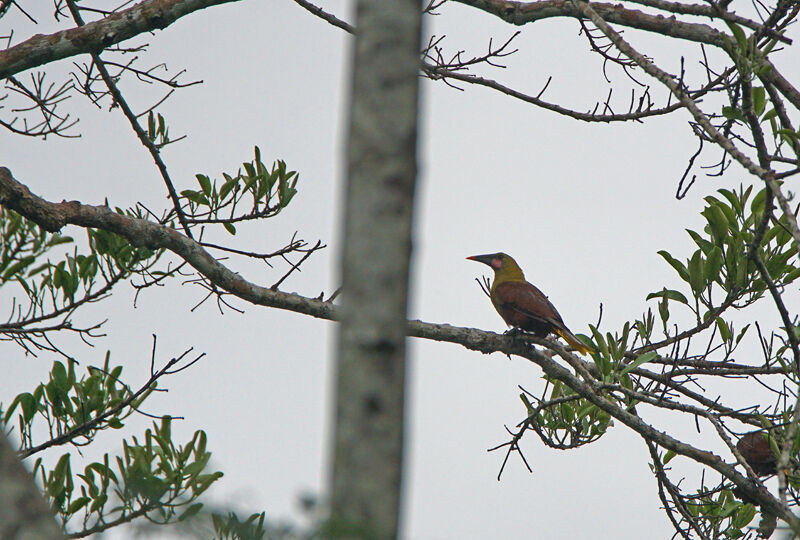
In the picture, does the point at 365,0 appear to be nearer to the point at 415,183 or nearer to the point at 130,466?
the point at 415,183

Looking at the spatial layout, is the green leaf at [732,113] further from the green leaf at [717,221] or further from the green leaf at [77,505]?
the green leaf at [77,505]

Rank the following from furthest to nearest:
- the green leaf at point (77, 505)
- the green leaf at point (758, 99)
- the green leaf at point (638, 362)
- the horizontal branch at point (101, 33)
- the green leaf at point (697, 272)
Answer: the green leaf at point (697, 272)
the horizontal branch at point (101, 33)
the green leaf at point (638, 362)
the green leaf at point (77, 505)
the green leaf at point (758, 99)

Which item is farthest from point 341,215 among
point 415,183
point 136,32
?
point 136,32

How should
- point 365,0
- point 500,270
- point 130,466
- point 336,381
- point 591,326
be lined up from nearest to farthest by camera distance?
point 336,381, point 365,0, point 130,466, point 591,326, point 500,270

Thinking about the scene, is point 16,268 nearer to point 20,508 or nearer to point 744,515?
point 20,508

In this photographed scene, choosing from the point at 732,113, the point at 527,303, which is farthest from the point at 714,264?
the point at 527,303

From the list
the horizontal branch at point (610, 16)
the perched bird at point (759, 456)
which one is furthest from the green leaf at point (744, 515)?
the horizontal branch at point (610, 16)

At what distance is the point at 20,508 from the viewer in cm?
120

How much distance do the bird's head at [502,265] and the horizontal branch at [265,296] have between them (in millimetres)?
2612

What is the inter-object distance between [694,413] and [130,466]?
225 centimetres

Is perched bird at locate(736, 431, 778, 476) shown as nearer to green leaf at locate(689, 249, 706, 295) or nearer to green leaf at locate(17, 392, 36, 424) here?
green leaf at locate(689, 249, 706, 295)

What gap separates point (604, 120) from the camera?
154 inches

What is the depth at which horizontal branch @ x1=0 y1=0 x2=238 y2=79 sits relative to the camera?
3436 mm

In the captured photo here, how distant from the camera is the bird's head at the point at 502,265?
21.4 feet
